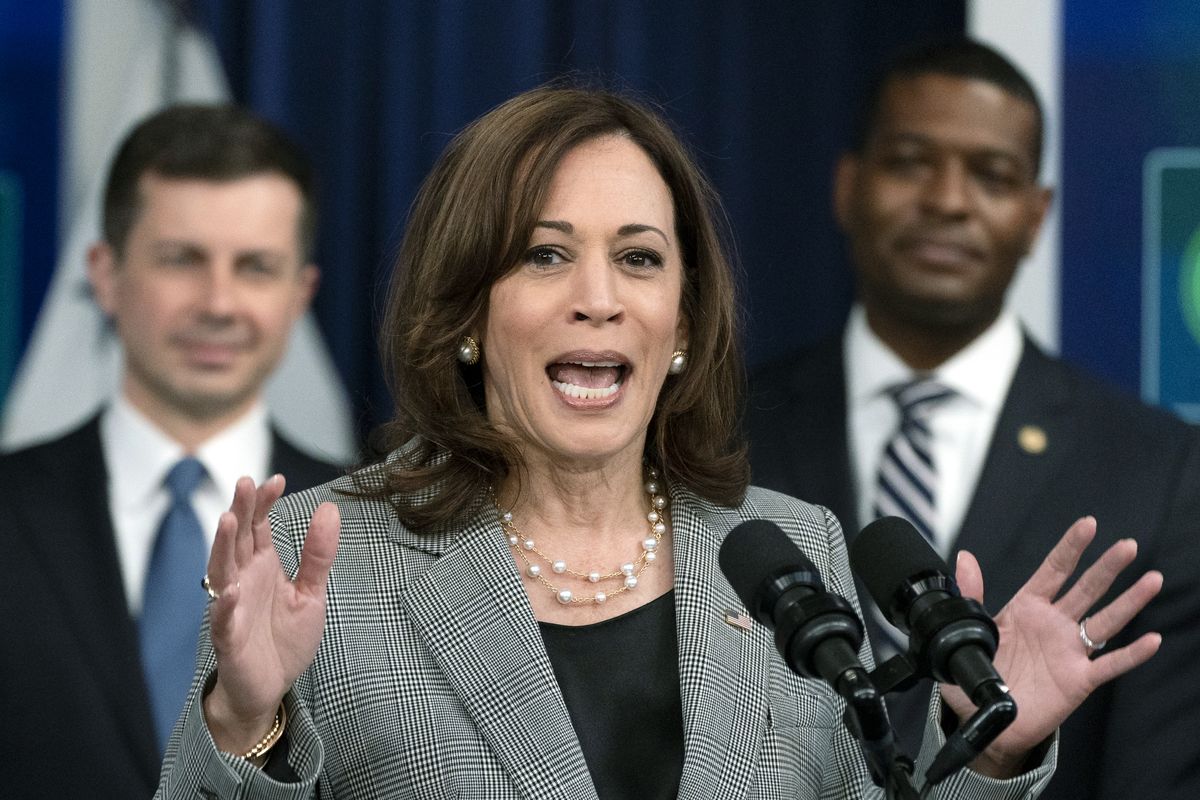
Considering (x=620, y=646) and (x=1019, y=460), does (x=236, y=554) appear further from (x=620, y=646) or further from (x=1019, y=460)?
(x=1019, y=460)

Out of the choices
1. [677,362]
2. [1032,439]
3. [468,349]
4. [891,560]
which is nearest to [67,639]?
[468,349]

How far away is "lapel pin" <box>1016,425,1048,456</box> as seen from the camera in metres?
3.59

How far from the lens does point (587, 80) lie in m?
3.65

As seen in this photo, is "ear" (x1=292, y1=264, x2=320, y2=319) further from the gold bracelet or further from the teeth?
the gold bracelet

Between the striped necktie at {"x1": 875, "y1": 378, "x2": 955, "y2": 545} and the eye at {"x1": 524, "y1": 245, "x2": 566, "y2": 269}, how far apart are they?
1534mm

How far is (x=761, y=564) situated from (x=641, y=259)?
2.31ft

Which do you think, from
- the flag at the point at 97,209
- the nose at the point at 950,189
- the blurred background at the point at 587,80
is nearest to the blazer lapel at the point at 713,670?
the blurred background at the point at 587,80

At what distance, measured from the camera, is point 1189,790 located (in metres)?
3.34

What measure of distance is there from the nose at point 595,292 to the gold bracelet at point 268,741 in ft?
2.12

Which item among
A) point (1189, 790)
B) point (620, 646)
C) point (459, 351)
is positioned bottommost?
point (1189, 790)

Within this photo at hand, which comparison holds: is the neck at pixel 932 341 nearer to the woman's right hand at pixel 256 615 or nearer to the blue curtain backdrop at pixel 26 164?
the blue curtain backdrop at pixel 26 164

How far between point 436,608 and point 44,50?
216 centimetres

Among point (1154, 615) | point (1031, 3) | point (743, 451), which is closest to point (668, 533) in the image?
point (743, 451)

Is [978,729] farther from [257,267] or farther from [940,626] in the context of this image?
[257,267]
